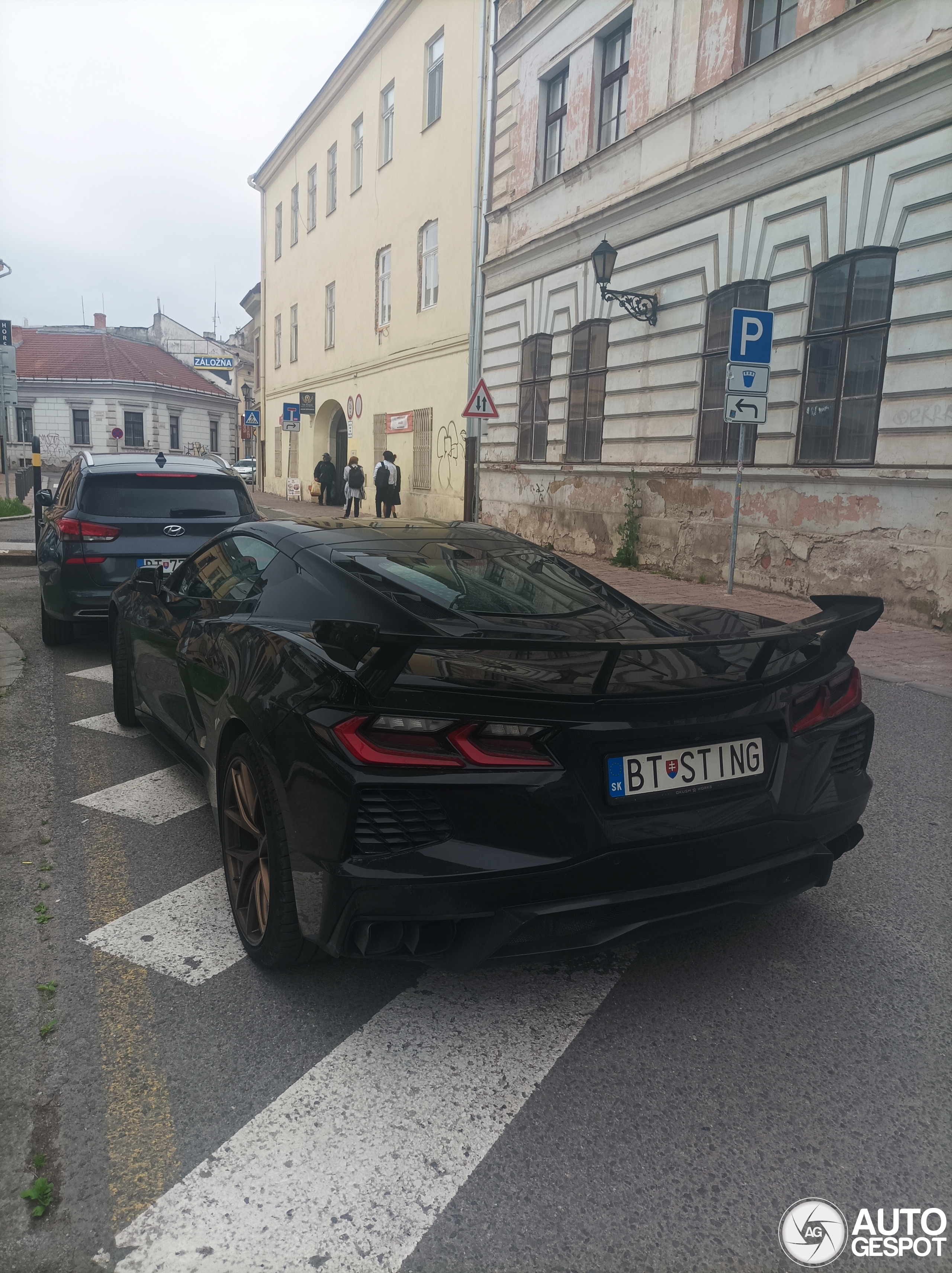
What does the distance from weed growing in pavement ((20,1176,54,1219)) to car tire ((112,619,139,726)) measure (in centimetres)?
352

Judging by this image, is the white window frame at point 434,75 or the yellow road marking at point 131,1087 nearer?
the yellow road marking at point 131,1087

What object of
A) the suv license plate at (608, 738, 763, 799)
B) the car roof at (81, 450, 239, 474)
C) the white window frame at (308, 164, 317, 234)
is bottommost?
the suv license plate at (608, 738, 763, 799)

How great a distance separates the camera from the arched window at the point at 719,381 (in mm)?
12383

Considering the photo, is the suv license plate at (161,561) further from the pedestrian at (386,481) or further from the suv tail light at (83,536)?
the pedestrian at (386,481)

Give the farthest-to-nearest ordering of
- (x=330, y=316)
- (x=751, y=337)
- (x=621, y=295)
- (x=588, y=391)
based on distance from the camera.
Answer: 1. (x=330, y=316)
2. (x=588, y=391)
3. (x=621, y=295)
4. (x=751, y=337)

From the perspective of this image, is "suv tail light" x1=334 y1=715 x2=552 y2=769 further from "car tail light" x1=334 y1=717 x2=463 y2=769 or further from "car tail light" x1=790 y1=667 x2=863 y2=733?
"car tail light" x1=790 y1=667 x2=863 y2=733

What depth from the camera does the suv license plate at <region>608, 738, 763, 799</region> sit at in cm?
243

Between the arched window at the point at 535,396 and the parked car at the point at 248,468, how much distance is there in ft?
88.1

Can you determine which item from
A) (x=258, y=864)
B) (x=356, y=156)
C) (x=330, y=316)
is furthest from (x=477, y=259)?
(x=258, y=864)

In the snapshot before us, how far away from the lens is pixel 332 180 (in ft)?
103

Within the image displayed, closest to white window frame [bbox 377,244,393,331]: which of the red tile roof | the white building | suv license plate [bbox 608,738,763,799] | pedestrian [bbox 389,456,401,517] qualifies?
pedestrian [bbox 389,456,401,517]

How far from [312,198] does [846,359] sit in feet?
90.8

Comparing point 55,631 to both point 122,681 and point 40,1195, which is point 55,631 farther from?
point 40,1195

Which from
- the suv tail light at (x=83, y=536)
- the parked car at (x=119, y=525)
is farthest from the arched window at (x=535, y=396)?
the suv tail light at (x=83, y=536)
